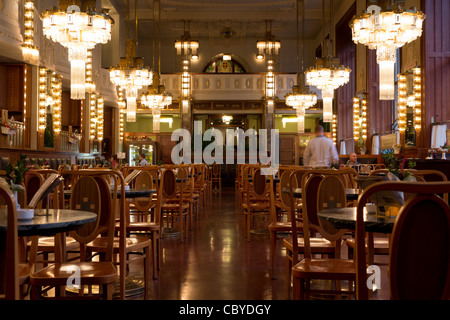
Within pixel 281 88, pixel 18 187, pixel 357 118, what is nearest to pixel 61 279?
pixel 18 187

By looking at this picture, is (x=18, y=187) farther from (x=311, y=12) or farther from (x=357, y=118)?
(x=311, y=12)

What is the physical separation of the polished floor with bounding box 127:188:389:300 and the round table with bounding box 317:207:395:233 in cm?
113

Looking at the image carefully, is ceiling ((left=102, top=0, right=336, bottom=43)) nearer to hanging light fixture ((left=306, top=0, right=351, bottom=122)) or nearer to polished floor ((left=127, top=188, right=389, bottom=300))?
hanging light fixture ((left=306, top=0, right=351, bottom=122))

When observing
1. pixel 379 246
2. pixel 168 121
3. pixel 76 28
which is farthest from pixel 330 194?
pixel 168 121

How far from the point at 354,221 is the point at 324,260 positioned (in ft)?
2.46

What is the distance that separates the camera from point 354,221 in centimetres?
232

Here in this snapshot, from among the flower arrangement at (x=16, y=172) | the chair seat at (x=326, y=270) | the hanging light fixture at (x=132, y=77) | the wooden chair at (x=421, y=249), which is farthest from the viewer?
the hanging light fixture at (x=132, y=77)

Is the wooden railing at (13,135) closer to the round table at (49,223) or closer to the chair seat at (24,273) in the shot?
the chair seat at (24,273)

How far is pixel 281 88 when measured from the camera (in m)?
21.4

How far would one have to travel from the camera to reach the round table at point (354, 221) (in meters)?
2.22

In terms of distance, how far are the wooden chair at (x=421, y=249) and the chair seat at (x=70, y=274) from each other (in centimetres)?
160

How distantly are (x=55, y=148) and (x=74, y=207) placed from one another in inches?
452

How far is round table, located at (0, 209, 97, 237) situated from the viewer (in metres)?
2.19

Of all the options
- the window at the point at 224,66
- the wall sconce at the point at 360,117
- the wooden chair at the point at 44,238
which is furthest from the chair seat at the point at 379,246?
the window at the point at 224,66
